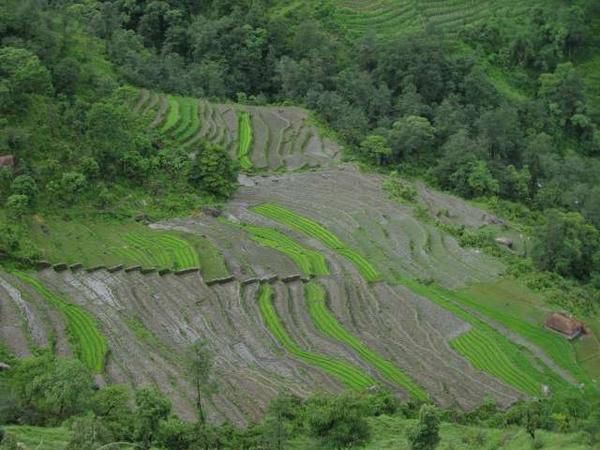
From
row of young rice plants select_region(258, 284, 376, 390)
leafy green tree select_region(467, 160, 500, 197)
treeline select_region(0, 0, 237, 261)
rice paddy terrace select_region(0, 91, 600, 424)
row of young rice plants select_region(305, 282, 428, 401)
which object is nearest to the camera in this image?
rice paddy terrace select_region(0, 91, 600, 424)

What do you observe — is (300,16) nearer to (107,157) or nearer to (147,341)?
(107,157)

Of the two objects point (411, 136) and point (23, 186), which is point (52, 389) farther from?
point (411, 136)

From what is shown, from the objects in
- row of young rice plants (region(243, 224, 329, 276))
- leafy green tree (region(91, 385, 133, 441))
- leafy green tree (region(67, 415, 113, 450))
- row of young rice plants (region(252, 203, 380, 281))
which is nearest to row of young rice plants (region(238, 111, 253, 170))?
row of young rice plants (region(252, 203, 380, 281))

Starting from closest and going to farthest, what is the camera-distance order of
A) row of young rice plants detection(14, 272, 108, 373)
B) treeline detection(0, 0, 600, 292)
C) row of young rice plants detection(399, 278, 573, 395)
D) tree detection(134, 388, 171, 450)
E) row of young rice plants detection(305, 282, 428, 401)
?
tree detection(134, 388, 171, 450)
row of young rice plants detection(14, 272, 108, 373)
row of young rice plants detection(305, 282, 428, 401)
row of young rice plants detection(399, 278, 573, 395)
treeline detection(0, 0, 600, 292)

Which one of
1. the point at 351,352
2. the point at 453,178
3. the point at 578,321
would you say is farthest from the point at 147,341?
the point at 453,178

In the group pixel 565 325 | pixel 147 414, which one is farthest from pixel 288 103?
pixel 147 414

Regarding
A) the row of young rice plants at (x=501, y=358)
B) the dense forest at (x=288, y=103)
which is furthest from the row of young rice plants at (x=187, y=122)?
the row of young rice plants at (x=501, y=358)

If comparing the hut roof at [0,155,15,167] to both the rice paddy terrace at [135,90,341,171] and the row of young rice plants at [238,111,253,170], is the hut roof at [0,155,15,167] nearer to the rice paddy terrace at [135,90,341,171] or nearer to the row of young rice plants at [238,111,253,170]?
the rice paddy terrace at [135,90,341,171]
